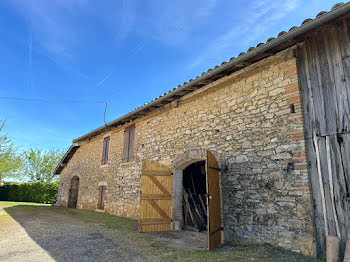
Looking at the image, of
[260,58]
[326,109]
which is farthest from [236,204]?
[260,58]

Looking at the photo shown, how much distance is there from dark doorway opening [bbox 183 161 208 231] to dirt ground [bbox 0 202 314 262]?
81 cm

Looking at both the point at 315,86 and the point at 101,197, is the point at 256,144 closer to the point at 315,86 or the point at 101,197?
the point at 315,86

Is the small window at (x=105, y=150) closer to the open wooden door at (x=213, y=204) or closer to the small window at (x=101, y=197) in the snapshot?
the small window at (x=101, y=197)

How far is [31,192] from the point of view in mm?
17969

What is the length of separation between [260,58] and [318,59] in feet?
3.71

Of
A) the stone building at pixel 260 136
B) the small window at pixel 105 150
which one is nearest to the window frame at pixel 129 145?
the stone building at pixel 260 136

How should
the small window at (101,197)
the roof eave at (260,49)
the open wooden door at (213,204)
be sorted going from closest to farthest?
the roof eave at (260,49), the open wooden door at (213,204), the small window at (101,197)

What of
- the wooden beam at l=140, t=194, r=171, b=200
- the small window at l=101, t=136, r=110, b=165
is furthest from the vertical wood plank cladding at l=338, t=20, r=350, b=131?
the small window at l=101, t=136, r=110, b=165

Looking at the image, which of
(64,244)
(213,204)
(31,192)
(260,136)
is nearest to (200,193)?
(213,204)

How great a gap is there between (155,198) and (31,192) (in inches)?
639

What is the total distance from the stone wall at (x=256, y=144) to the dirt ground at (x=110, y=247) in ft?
1.65

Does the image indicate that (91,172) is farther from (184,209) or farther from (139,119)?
(184,209)

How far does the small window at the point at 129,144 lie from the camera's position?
8.66m

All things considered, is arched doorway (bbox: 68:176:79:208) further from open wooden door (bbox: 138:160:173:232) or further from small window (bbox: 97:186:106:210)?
open wooden door (bbox: 138:160:173:232)
